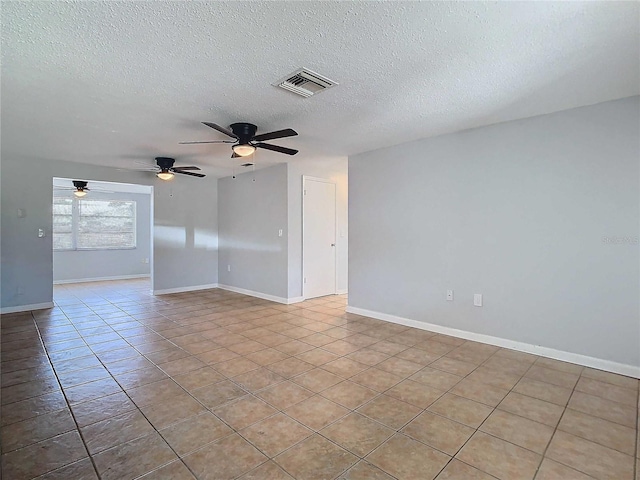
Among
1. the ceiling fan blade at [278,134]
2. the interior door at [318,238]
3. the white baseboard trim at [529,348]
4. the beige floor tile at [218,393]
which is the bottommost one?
the beige floor tile at [218,393]

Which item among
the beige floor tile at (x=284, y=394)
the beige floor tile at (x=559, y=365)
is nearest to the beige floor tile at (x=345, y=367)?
the beige floor tile at (x=284, y=394)

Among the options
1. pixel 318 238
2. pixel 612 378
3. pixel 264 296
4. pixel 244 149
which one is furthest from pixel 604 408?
pixel 264 296

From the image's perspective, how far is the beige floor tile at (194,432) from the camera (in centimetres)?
185

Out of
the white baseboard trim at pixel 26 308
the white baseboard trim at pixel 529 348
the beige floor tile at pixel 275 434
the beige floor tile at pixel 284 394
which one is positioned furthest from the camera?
the white baseboard trim at pixel 26 308

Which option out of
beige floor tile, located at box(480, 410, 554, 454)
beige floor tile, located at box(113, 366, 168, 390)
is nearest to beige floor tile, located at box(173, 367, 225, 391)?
beige floor tile, located at box(113, 366, 168, 390)

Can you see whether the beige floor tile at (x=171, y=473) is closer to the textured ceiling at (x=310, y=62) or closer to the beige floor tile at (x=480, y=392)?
the beige floor tile at (x=480, y=392)

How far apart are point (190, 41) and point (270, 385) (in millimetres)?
2474

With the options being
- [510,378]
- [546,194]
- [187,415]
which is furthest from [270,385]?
[546,194]

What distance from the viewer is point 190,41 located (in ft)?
6.40

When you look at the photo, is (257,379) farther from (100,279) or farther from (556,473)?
(100,279)

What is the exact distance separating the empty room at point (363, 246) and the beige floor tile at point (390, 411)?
20 mm

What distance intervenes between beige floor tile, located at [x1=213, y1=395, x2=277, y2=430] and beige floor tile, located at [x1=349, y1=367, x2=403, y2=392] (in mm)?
784

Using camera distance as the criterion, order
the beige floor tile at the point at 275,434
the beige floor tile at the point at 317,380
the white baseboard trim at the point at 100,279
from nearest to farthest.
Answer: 1. the beige floor tile at the point at 275,434
2. the beige floor tile at the point at 317,380
3. the white baseboard trim at the point at 100,279

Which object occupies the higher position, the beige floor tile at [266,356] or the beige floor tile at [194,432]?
the beige floor tile at [266,356]
